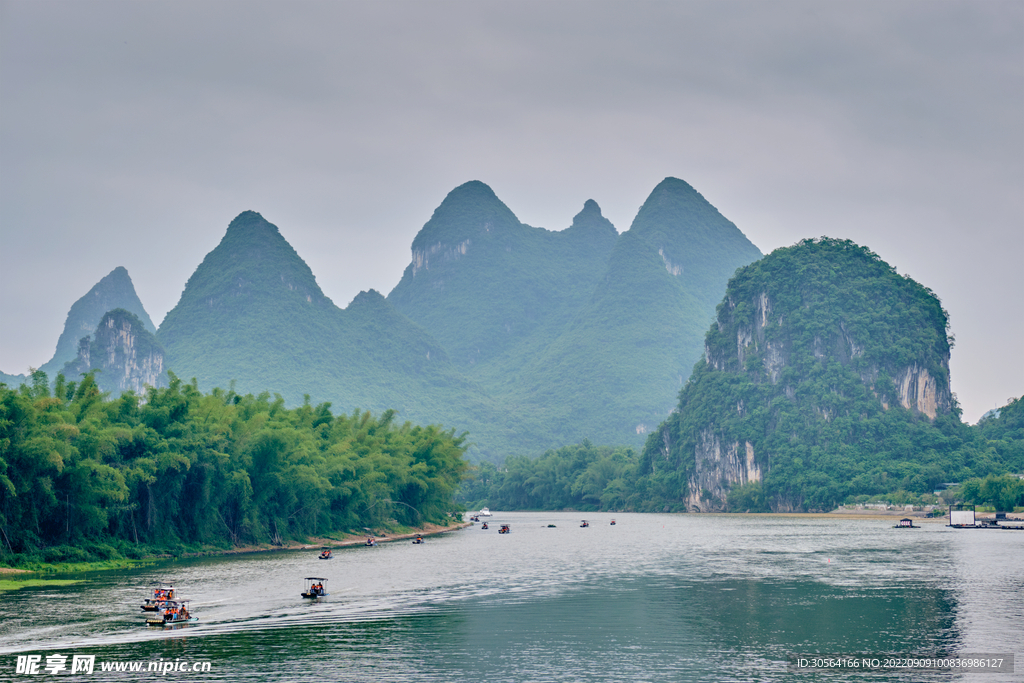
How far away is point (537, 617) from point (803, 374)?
512 feet

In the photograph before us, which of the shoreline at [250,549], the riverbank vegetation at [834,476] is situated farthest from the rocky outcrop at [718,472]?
the shoreline at [250,549]

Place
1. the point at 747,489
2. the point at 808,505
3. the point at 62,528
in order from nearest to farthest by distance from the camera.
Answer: the point at 62,528 < the point at 808,505 < the point at 747,489

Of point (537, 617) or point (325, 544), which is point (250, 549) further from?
point (537, 617)

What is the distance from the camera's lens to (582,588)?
46688mm

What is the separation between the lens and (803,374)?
7249 inches

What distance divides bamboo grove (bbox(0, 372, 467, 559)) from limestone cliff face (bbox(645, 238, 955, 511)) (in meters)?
95.3

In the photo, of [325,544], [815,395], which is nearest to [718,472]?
[815,395]

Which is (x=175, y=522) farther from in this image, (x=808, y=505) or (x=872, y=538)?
(x=808, y=505)

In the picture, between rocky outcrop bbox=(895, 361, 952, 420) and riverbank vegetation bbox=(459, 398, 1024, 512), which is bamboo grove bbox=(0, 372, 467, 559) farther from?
rocky outcrop bbox=(895, 361, 952, 420)

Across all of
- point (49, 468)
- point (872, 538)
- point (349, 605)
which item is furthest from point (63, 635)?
point (872, 538)

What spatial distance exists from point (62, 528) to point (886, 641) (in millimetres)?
42581

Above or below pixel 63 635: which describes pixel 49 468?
above

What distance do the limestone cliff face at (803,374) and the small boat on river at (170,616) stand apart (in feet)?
444

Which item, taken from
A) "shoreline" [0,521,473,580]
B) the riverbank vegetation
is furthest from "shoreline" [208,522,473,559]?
the riverbank vegetation
